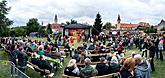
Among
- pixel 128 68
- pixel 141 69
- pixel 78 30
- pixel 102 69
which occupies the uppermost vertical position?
pixel 128 68

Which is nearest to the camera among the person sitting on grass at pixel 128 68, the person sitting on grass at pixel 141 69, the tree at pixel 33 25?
the person sitting on grass at pixel 128 68

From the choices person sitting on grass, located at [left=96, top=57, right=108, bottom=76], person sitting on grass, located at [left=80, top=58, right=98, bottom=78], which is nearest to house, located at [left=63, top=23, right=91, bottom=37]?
person sitting on grass, located at [left=96, top=57, right=108, bottom=76]

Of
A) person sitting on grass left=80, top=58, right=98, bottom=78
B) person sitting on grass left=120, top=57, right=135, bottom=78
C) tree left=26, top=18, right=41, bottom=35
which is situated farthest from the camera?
tree left=26, top=18, right=41, bottom=35

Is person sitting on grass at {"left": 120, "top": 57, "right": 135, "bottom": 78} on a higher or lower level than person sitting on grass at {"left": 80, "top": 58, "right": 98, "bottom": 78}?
higher

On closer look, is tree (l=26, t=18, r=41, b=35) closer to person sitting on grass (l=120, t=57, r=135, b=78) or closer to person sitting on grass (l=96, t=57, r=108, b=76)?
person sitting on grass (l=96, t=57, r=108, b=76)

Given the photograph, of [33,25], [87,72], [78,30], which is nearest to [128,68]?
[87,72]

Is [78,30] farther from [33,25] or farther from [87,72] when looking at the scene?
[33,25]

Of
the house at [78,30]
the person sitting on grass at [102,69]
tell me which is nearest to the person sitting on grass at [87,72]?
the person sitting on grass at [102,69]

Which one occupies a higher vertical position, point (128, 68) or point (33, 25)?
point (128, 68)

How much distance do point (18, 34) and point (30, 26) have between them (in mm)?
7604

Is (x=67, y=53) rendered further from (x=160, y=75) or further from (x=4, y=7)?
(x=4, y=7)

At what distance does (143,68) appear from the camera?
A: 1091 centimetres

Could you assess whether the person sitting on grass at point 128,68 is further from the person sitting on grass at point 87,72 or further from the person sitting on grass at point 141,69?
the person sitting on grass at point 87,72

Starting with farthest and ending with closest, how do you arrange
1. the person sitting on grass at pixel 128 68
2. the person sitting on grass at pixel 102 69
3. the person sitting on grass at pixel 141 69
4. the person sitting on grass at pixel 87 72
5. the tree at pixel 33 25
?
the tree at pixel 33 25, the person sitting on grass at pixel 102 69, the person sitting on grass at pixel 87 72, the person sitting on grass at pixel 141 69, the person sitting on grass at pixel 128 68
